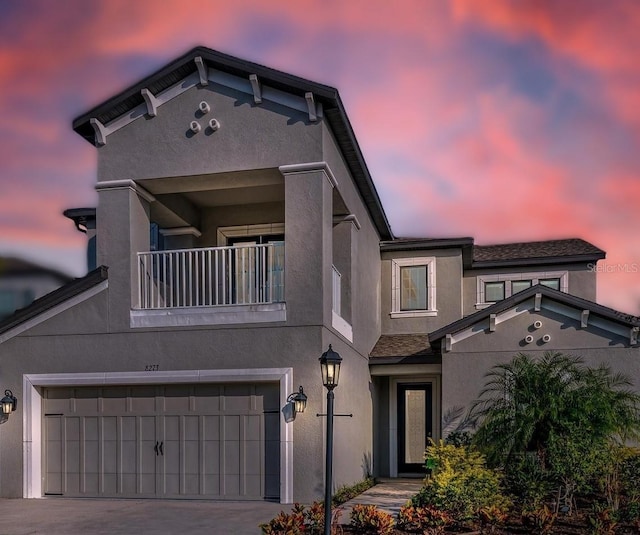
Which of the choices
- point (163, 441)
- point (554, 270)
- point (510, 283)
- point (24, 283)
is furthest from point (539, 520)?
point (554, 270)

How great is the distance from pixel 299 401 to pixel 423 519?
352 centimetres

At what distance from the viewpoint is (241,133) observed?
1260 centimetres

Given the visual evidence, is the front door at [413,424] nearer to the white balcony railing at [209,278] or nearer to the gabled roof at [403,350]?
the gabled roof at [403,350]

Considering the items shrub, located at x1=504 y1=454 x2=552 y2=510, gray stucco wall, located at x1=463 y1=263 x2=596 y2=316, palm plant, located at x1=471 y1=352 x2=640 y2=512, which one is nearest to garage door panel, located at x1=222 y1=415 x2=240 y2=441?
palm plant, located at x1=471 y1=352 x2=640 y2=512

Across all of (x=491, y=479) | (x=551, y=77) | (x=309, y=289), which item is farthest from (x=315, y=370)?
(x=551, y=77)

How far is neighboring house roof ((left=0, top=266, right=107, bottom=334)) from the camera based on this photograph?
41.7 ft

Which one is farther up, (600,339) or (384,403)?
(600,339)

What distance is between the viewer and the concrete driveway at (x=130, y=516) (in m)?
9.66

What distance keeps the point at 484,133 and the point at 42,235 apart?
358 inches

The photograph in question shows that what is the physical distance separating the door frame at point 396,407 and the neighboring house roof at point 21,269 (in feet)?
27.8

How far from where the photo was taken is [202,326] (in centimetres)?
1237

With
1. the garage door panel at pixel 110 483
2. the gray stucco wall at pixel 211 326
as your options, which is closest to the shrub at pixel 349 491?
the gray stucco wall at pixel 211 326

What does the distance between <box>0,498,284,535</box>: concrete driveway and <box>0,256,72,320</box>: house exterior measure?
12.0 ft

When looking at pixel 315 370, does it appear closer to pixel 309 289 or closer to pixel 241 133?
pixel 309 289
